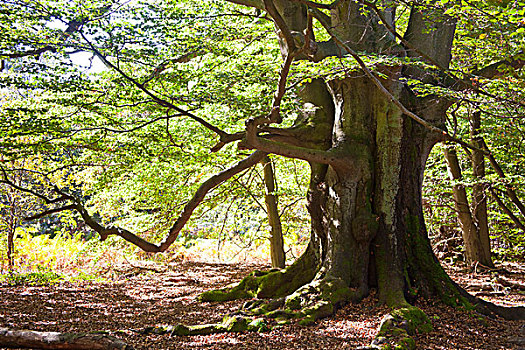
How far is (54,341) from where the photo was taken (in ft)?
11.7

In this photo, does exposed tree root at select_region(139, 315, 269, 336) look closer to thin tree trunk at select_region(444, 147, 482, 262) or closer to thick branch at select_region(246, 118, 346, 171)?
thick branch at select_region(246, 118, 346, 171)

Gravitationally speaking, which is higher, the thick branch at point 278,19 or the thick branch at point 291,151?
the thick branch at point 278,19

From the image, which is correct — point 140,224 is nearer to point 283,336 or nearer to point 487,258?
point 283,336

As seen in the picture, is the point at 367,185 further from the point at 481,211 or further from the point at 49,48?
the point at 49,48

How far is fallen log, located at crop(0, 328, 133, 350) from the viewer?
3547 mm

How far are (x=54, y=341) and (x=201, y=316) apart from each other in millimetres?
2865

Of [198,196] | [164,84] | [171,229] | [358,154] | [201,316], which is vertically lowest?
[201,316]

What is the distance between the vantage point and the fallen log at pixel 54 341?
11.6 feet

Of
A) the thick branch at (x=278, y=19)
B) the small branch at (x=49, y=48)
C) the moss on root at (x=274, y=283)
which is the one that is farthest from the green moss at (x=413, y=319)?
the small branch at (x=49, y=48)

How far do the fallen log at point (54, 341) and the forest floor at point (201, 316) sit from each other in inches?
42.2

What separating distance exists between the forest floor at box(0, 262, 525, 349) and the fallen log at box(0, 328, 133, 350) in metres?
1.07

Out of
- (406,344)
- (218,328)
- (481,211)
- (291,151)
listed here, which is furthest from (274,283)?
(481,211)

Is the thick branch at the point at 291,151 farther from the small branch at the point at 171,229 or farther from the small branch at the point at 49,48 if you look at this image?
the small branch at the point at 49,48

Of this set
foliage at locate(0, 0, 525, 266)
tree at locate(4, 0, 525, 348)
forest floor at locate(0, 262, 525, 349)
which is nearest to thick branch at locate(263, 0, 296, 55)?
foliage at locate(0, 0, 525, 266)
